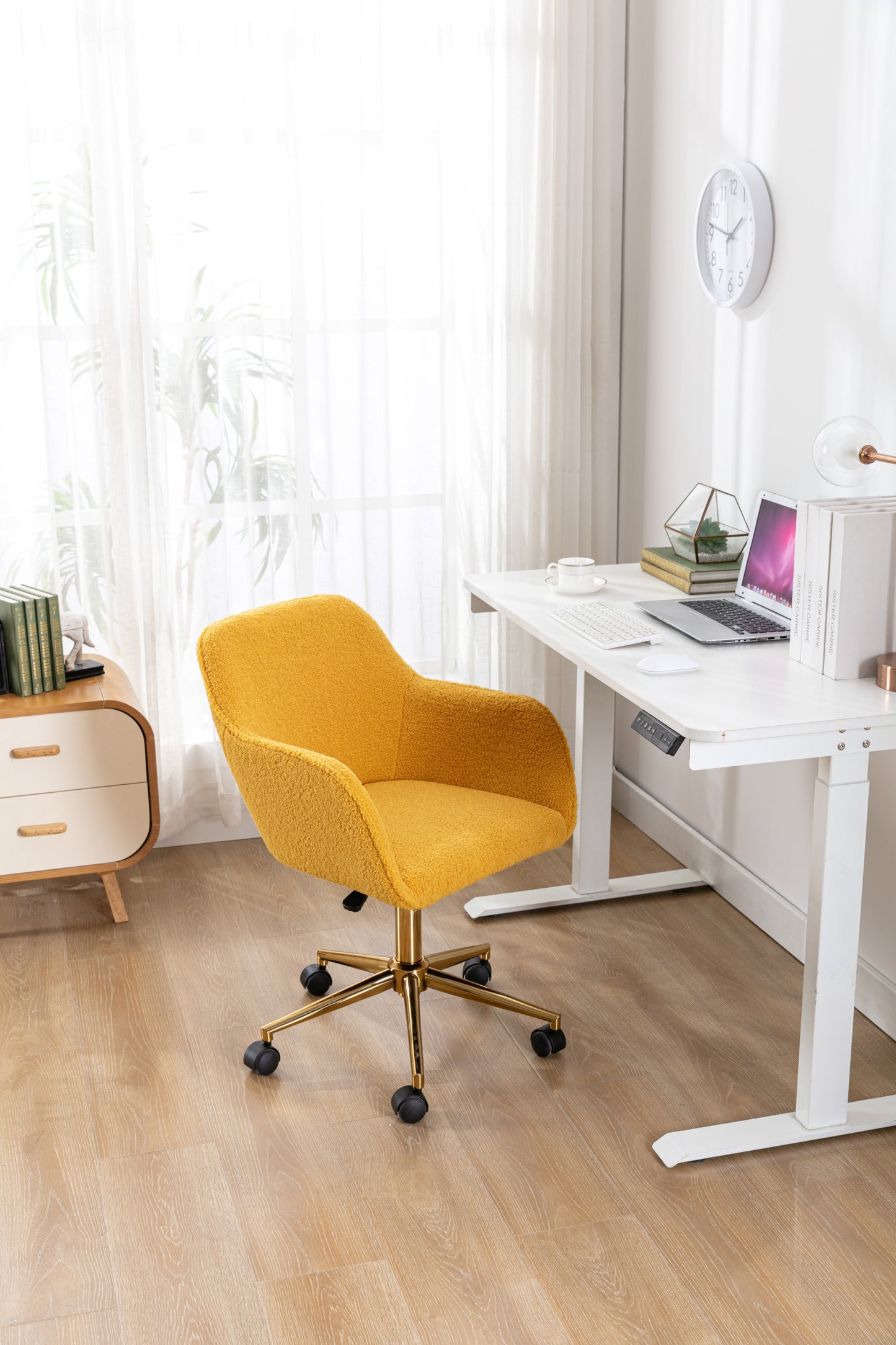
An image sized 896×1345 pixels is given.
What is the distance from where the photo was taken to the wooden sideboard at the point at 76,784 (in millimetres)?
2957

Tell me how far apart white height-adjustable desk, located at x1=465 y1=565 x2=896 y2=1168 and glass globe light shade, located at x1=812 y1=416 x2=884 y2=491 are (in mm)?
334

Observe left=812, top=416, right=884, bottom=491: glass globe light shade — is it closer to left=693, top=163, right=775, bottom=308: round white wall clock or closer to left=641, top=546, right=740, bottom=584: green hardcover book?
left=641, top=546, right=740, bottom=584: green hardcover book

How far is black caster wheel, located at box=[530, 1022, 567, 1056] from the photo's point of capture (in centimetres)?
251

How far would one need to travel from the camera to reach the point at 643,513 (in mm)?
3561

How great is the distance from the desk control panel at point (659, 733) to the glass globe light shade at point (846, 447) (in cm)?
55

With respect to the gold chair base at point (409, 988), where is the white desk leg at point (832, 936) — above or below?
above

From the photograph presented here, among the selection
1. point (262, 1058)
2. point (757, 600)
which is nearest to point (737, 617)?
point (757, 600)

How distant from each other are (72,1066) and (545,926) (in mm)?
1117

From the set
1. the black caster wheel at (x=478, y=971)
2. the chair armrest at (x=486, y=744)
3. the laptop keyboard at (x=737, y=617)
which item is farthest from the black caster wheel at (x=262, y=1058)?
the laptop keyboard at (x=737, y=617)

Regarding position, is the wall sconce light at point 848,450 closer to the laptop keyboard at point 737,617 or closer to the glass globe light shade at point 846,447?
the glass globe light shade at point 846,447

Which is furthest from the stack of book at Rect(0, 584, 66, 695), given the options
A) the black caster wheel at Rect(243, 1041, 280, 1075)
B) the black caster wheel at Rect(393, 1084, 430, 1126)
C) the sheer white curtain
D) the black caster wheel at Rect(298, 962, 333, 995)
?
the black caster wheel at Rect(393, 1084, 430, 1126)

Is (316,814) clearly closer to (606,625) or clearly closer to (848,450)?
(606,625)

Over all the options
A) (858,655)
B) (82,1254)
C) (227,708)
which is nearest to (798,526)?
(858,655)

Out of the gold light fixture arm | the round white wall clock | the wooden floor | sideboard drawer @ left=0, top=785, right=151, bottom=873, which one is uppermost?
the round white wall clock
